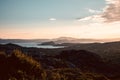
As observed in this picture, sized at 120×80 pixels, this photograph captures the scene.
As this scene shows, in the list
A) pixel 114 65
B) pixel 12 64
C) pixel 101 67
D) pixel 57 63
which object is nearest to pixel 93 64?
pixel 101 67

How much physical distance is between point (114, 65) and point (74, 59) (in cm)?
1134

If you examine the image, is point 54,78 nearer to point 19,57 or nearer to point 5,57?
point 19,57

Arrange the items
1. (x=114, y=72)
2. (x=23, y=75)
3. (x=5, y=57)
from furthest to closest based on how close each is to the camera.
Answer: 1. (x=114, y=72)
2. (x=5, y=57)
3. (x=23, y=75)

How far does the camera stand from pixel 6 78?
21.6m

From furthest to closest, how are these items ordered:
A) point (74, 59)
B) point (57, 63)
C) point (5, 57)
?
point (74, 59), point (57, 63), point (5, 57)

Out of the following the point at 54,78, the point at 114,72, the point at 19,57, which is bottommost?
the point at 114,72

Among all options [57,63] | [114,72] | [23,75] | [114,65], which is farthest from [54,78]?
[114,65]

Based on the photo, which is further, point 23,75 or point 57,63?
point 57,63

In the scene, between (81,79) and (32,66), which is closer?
(32,66)

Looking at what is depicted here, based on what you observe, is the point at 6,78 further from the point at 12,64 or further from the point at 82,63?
the point at 82,63

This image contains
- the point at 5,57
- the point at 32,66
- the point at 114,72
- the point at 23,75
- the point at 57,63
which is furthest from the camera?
the point at 114,72

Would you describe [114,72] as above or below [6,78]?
below

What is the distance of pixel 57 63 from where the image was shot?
179ft

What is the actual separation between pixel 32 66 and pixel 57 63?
30293mm
